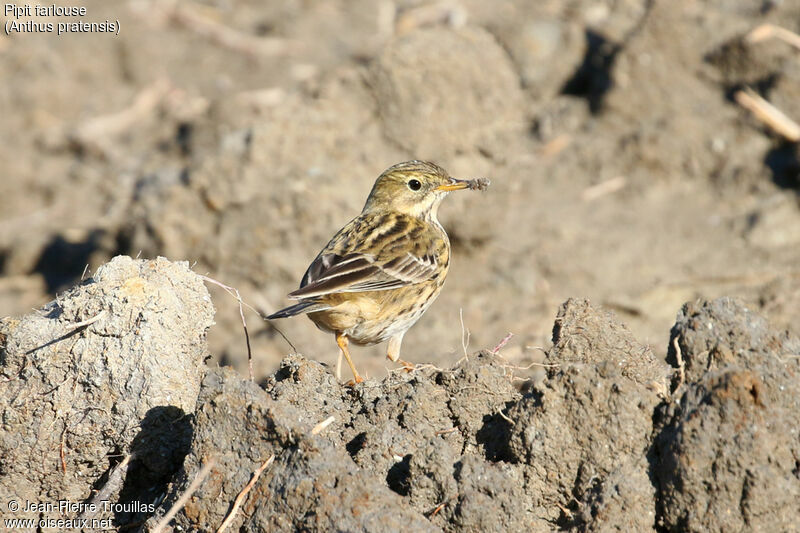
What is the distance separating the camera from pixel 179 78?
14.1 metres

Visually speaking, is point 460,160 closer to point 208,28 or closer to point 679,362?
point 679,362

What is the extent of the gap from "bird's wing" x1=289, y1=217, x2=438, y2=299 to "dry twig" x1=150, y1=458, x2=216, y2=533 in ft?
5.03

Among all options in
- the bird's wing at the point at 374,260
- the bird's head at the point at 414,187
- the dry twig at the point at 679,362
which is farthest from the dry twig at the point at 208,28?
the dry twig at the point at 679,362

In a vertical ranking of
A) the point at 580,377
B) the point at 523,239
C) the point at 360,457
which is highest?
the point at 580,377

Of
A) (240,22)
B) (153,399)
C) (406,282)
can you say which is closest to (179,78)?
(240,22)

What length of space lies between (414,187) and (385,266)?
1.09 m

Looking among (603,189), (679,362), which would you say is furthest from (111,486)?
(603,189)

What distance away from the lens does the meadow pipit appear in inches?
236

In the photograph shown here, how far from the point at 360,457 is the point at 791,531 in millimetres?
1809

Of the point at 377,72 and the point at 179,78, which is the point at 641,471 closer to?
the point at 377,72

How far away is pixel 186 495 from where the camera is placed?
4105 mm

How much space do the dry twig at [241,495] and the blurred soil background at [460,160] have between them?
3.43 metres

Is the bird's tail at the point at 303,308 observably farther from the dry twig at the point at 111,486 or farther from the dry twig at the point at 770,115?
the dry twig at the point at 770,115

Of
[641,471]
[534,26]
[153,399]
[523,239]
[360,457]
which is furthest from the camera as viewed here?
[534,26]
